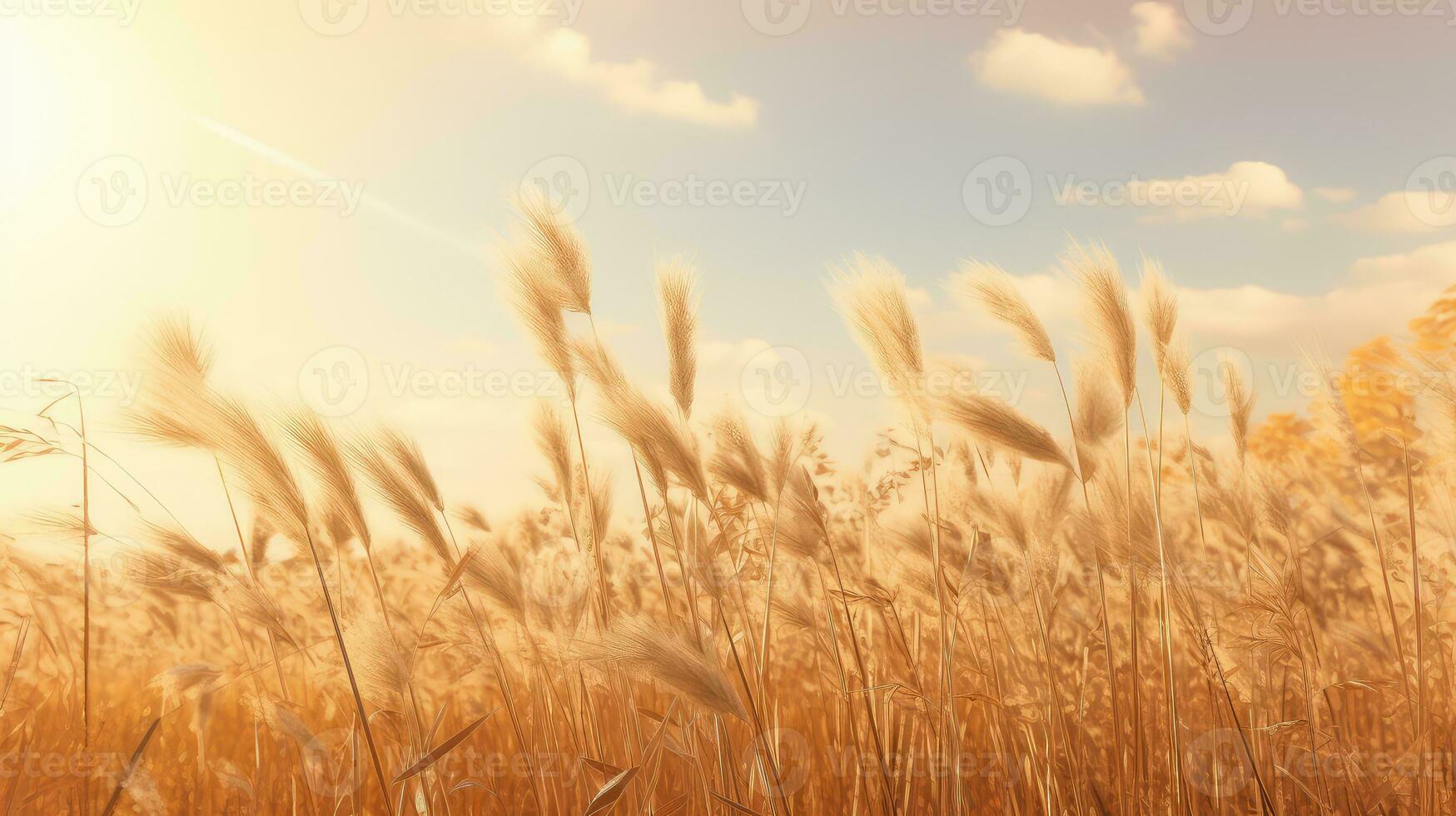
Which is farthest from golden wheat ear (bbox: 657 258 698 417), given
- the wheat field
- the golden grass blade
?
the golden grass blade

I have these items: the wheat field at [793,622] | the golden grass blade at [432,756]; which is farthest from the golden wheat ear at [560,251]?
the golden grass blade at [432,756]

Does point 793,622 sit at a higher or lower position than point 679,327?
lower

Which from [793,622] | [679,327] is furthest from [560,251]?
[793,622]

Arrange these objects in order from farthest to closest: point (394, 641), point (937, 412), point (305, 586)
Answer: point (305, 586) → point (937, 412) → point (394, 641)

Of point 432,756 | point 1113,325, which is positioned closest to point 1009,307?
point 1113,325

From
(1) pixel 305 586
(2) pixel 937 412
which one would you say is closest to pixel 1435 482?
(2) pixel 937 412

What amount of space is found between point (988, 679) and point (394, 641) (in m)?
1.38

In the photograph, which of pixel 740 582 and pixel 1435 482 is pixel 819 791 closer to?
pixel 740 582

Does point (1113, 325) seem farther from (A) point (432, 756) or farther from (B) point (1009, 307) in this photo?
(A) point (432, 756)

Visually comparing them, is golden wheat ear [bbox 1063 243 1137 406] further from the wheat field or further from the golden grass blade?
the golden grass blade

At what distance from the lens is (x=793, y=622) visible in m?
1.58

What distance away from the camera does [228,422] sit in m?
1.19

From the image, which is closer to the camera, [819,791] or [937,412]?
[937,412]

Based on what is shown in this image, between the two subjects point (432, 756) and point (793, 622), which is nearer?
point (432, 756)
